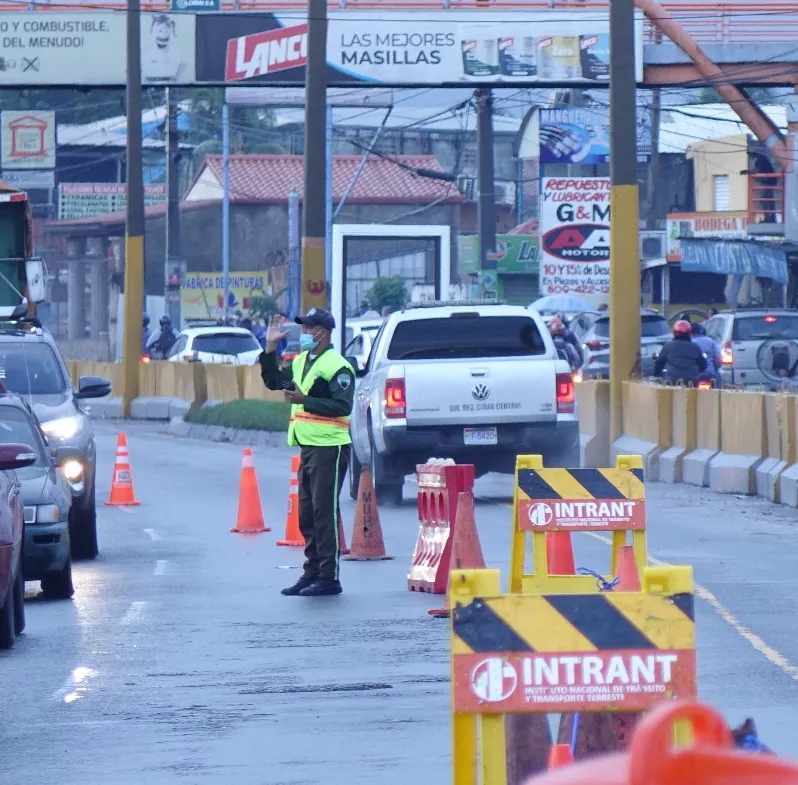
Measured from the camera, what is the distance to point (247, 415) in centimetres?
3184

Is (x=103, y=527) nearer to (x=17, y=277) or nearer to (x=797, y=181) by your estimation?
(x=17, y=277)

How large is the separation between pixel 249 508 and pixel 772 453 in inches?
227

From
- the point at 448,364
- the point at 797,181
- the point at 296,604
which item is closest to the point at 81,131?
the point at 797,181

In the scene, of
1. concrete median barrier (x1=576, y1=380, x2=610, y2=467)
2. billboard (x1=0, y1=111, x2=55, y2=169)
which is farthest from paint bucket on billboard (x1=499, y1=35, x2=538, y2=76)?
billboard (x1=0, y1=111, x2=55, y2=169)

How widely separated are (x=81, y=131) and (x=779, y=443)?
6583 centimetres

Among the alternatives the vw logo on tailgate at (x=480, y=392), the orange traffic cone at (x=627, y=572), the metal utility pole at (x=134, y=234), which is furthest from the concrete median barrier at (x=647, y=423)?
the metal utility pole at (x=134, y=234)

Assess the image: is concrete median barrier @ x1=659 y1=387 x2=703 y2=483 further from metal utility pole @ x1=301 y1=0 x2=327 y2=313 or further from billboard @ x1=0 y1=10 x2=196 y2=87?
billboard @ x1=0 y1=10 x2=196 y2=87

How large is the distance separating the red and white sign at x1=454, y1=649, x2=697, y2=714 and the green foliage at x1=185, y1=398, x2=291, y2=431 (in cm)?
2554

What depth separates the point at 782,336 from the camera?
32625 mm

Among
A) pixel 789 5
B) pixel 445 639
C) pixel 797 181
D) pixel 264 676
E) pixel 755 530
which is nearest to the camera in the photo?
pixel 264 676

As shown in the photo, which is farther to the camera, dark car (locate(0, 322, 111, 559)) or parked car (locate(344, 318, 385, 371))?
parked car (locate(344, 318, 385, 371))

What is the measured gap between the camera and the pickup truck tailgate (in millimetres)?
19188

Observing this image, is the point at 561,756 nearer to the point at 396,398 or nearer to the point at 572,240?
the point at 396,398

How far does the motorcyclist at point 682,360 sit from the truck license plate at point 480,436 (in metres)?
5.75
